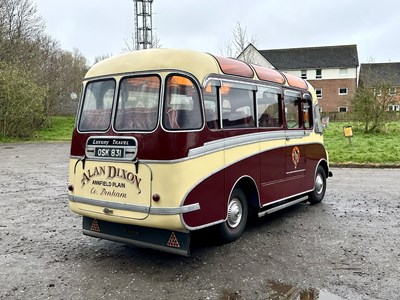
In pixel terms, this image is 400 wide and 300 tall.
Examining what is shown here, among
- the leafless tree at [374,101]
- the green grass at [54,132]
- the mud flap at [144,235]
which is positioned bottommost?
the mud flap at [144,235]

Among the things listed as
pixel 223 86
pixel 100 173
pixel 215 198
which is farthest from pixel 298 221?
pixel 100 173

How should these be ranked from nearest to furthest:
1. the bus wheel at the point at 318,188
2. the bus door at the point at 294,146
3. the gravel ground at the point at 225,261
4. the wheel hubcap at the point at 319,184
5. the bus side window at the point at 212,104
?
1. the gravel ground at the point at 225,261
2. the bus side window at the point at 212,104
3. the bus door at the point at 294,146
4. the bus wheel at the point at 318,188
5. the wheel hubcap at the point at 319,184

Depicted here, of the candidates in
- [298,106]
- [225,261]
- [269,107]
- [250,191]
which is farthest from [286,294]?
[298,106]

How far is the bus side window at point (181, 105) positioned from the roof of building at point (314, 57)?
167 feet

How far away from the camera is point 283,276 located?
190 inches

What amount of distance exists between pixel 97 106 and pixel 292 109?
3.88 m

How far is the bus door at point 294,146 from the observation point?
24.8ft

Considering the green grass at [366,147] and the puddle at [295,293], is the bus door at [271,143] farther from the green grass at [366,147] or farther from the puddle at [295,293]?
the green grass at [366,147]

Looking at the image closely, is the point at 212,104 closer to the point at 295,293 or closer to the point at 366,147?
the point at 295,293

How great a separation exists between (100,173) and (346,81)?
52.9m

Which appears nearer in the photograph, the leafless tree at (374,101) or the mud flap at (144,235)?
the mud flap at (144,235)

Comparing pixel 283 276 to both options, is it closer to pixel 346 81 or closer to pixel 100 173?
pixel 100 173

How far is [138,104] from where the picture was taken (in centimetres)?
532

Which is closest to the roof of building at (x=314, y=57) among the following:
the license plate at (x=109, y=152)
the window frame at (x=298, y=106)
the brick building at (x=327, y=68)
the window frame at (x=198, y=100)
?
the brick building at (x=327, y=68)
